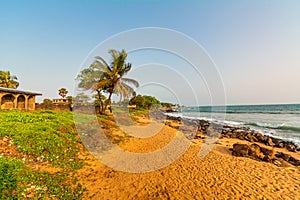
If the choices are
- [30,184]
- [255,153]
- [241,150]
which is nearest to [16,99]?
[30,184]

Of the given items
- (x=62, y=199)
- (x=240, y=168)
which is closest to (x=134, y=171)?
(x=62, y=199)

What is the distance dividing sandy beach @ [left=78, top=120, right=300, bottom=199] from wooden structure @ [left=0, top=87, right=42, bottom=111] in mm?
14407

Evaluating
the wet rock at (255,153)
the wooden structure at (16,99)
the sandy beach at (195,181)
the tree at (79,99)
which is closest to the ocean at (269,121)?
the wet rock at (255,153)

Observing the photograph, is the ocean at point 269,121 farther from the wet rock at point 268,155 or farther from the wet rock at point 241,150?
the wet rock at point 241,150

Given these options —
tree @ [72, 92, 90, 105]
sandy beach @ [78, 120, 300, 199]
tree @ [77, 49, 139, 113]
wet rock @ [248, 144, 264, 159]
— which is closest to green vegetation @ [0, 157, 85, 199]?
sandy beach @ [78, 120, 300, 199]

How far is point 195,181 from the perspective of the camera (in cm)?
543

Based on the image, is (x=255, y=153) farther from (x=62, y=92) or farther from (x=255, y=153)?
(x=62, y=92)

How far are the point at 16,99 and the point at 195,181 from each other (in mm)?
19083

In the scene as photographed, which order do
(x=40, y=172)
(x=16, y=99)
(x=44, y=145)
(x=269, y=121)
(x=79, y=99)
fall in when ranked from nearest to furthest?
(x=40, y=172) < (x=44, y=145) < (x=16, y=99) < (x=79, y=99) < (x=269, y=121)

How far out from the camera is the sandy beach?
183 inches

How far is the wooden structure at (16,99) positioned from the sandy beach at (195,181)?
1441cm

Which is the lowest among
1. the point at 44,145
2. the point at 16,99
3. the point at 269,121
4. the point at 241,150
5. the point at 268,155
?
the point at 269,121

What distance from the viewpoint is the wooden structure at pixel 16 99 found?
15672mm

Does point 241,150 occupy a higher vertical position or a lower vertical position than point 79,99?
lower
